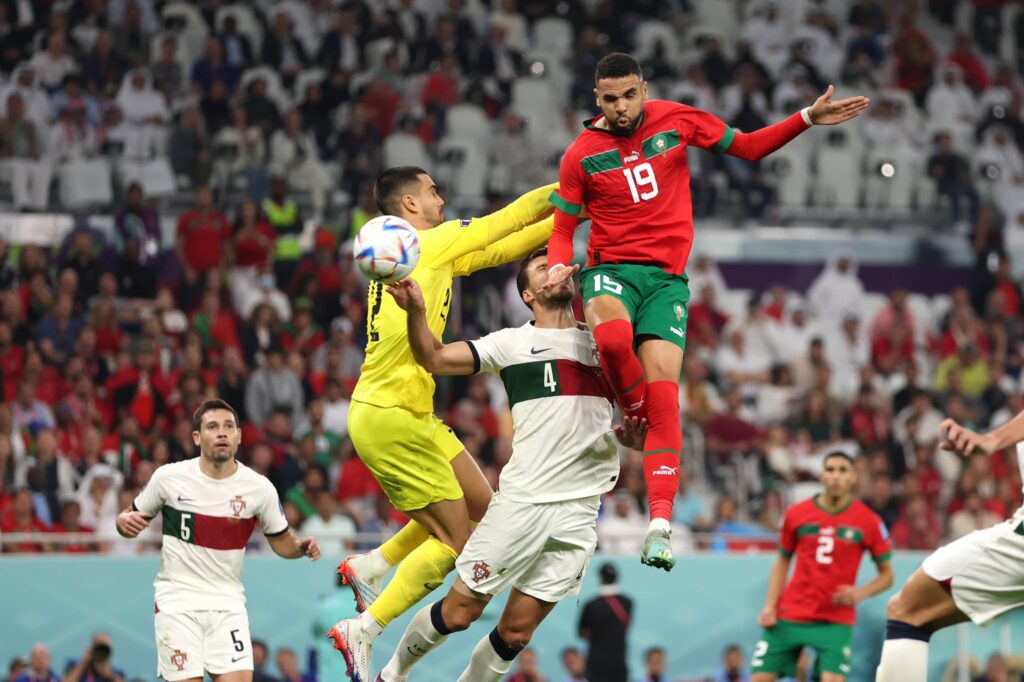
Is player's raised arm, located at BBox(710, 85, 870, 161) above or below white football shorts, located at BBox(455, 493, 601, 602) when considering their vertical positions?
above

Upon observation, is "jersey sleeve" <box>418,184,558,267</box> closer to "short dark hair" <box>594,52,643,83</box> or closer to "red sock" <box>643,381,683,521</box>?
"short dark hair" <box>594,52,643,83</box>

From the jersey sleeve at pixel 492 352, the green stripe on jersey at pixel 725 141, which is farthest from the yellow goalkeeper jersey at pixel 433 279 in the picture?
the green stripe on jersey at pixel 725 141

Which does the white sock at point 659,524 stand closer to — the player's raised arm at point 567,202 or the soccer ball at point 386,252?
the player's raised arm at point 567,202

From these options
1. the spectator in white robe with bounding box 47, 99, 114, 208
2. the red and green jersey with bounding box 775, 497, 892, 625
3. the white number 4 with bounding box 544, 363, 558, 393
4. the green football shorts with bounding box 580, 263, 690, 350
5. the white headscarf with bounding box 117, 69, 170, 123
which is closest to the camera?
the green football shorts with bounding box 580, 263, 690, 350

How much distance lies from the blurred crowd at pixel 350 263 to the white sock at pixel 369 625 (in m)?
4.86

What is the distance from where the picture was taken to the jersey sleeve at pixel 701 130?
8070 mm

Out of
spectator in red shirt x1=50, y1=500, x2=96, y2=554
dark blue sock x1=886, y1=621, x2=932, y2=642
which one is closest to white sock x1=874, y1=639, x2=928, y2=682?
dark blue sock x1=886, y1=621, x2=932, y2=642

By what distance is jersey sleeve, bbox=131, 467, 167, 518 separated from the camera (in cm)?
959

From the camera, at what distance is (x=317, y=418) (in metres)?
15.2

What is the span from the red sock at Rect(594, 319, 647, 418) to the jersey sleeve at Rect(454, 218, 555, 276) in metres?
0.97

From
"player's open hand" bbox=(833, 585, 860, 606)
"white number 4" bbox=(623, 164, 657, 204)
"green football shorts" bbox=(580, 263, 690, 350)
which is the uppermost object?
"white number 4" bbox=(623, 164, 657, 204)

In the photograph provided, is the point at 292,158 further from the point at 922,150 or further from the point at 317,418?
the point at 922,150

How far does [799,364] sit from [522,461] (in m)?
10.1

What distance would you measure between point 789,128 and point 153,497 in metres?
4.44
